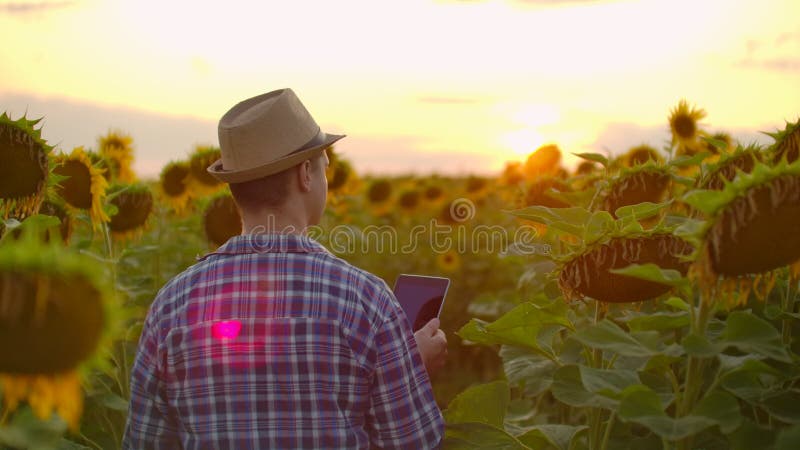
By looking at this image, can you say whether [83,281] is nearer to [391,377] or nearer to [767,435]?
[391,377]

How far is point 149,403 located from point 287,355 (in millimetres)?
455

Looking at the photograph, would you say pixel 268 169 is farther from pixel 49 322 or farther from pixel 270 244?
pixel 49 322

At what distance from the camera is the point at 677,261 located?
2.03 metres

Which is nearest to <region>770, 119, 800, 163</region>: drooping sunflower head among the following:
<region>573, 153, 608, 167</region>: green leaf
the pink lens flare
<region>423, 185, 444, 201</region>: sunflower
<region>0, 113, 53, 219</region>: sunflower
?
<region>573, 153, 608, 167</region>: green leaf

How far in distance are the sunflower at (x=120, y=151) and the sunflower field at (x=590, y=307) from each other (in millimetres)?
1125

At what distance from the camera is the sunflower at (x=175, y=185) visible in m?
5.12

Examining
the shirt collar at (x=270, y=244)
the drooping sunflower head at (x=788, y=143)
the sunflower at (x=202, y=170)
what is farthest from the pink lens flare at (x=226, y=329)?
the sunflower at (x=202, y=170)

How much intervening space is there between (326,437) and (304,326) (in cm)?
28

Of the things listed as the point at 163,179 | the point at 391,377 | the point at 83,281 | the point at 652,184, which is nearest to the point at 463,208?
the point at 163,179

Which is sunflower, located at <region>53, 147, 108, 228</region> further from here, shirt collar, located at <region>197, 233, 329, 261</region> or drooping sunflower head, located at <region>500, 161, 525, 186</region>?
drooping sunflower head, located at <region>500, 161, 525, 186</region>

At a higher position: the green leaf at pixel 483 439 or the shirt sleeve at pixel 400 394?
the shirt sleeve at pixel 400 394

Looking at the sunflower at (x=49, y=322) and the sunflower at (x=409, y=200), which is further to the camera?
the sunflower at (x=409, y=200)

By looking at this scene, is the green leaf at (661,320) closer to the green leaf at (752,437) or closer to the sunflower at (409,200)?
the green leaf at (752,437)

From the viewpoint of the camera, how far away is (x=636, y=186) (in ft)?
9.00
